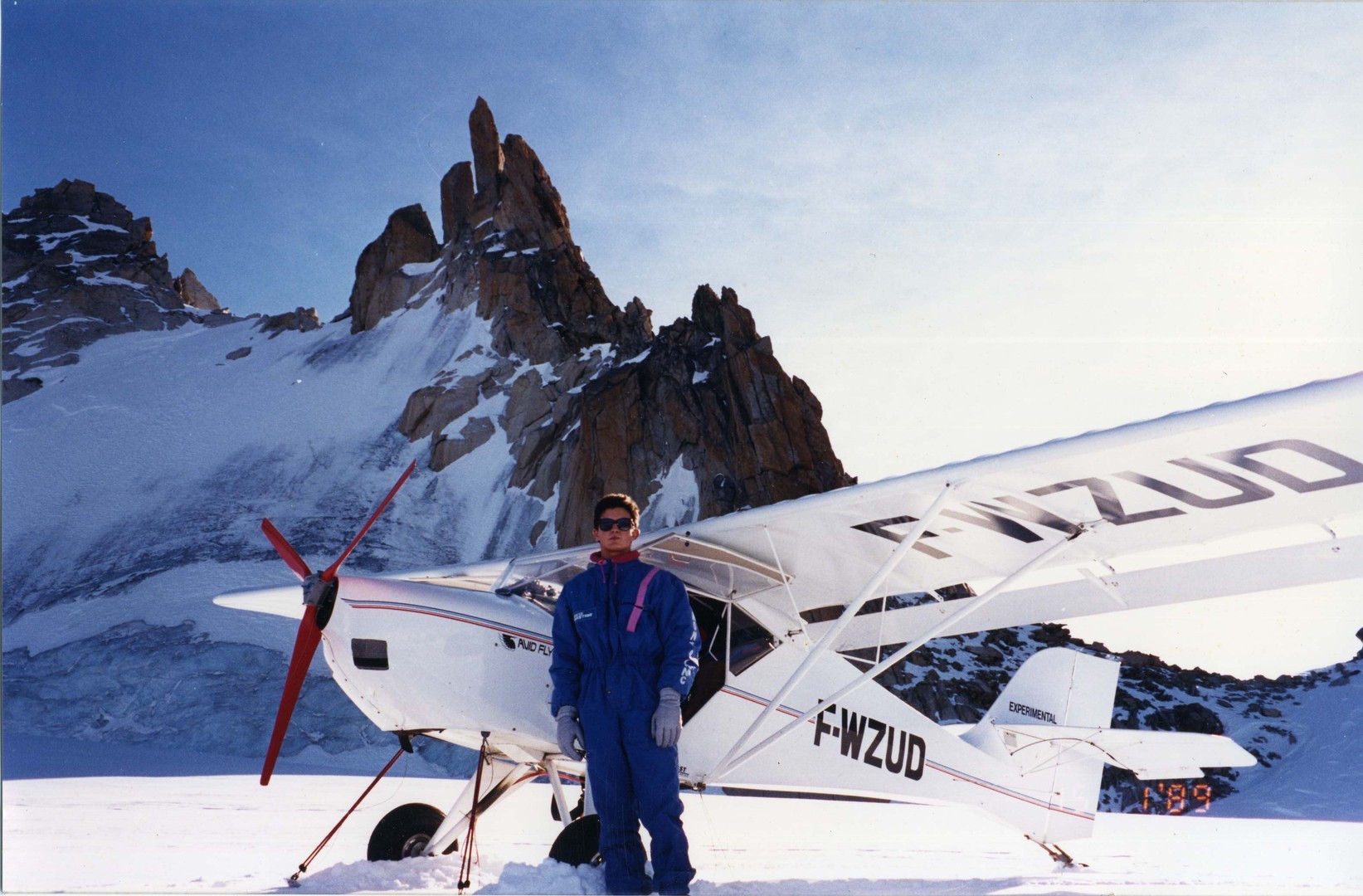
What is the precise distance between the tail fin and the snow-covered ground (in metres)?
0.40

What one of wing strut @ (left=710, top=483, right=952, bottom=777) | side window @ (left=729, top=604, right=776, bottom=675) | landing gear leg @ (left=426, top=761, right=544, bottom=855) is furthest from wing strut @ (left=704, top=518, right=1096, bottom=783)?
landing gear leg @ (left=426, top=761, right=544, bottom=855)

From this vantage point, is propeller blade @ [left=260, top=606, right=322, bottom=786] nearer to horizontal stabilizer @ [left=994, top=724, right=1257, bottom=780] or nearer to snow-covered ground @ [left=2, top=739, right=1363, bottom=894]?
snow-covered ground @ [left=2, top=739, right=1363, bottom=894]

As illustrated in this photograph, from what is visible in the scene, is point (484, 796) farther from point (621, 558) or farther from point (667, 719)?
point (621, 558)

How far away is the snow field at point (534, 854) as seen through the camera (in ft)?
15.8

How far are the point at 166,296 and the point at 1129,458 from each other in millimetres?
89117

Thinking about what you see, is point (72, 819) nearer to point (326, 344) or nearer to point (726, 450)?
point (726, 450)

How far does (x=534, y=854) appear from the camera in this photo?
21.6ft

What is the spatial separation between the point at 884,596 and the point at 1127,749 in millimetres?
2363

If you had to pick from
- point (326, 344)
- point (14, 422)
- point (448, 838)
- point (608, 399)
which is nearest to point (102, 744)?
point (448, 838)

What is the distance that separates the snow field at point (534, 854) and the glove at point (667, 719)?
33.7 inches

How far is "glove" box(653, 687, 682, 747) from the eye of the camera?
3916 mm

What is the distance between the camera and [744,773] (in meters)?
5.50

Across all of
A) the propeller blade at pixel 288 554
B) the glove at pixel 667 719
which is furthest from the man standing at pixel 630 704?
the propeller blade at pixel 288 554

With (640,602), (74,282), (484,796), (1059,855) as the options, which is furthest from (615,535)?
(74,282)
